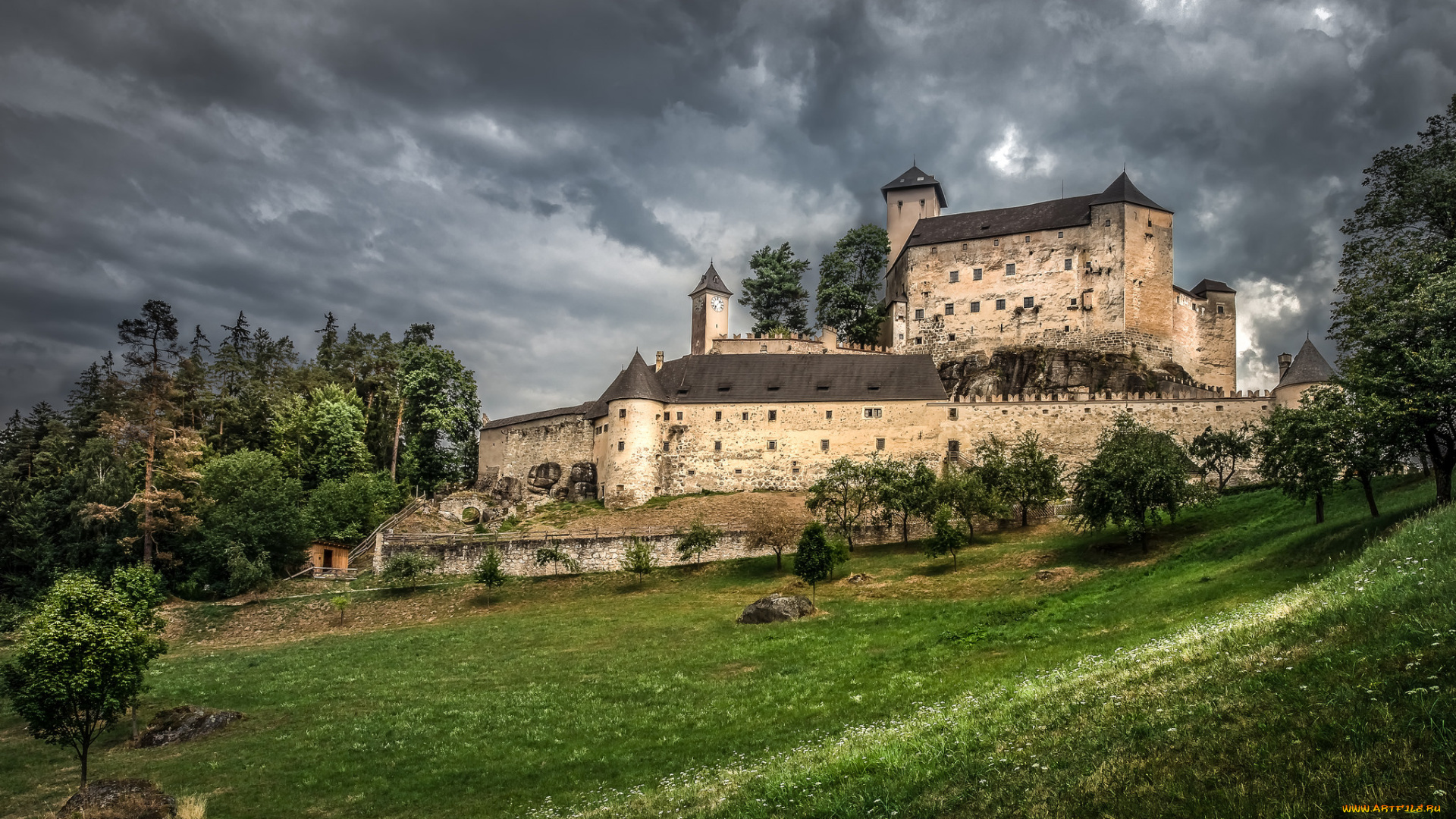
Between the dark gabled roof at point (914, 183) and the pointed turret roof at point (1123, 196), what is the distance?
16075mm

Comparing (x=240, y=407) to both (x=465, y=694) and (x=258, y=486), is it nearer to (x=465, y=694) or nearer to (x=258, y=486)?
(x=258, y=486)

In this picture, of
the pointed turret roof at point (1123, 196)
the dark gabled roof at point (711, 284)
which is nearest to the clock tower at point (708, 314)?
the dark gabled roof at point (711, 284)

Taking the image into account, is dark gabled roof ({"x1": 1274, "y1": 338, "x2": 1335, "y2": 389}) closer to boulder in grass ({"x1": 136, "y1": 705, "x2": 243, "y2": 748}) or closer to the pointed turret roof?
the pointed turret roof

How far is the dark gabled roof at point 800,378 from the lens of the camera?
62.2 meters

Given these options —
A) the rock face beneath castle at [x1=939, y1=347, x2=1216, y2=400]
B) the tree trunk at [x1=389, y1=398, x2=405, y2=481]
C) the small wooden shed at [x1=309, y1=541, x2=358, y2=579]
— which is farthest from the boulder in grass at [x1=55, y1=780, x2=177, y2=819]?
the rock face beneath castle at [x1=939, y1=347, x2=1216, y2=400]

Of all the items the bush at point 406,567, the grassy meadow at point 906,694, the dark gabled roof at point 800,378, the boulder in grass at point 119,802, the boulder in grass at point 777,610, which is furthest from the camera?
the dark gabled roof at point 800,378

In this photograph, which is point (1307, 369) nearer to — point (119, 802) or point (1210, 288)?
point (1210, 288)

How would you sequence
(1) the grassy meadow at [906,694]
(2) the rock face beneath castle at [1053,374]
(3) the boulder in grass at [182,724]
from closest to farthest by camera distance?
(1) the grassy meadow at [906,694] → (3) the boulder in grass at [182,724] → (2) the rock face beneath castle at [1053,374]

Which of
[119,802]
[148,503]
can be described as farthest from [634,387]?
[119,802]

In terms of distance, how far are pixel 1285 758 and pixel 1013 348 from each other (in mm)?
68515

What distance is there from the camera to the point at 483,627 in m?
37.7

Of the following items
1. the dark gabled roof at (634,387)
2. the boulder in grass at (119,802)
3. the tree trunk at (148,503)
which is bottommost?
the boulder in grass at (119,802)

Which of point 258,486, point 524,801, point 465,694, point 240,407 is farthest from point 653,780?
point 240,407

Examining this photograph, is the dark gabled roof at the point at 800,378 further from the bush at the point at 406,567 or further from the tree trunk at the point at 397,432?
the bush at the point at 406,567
